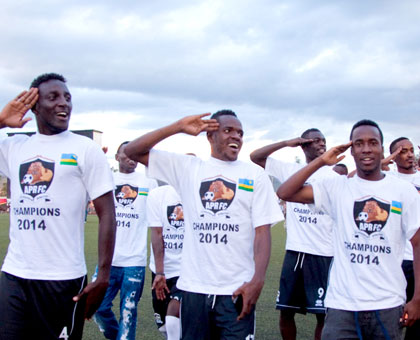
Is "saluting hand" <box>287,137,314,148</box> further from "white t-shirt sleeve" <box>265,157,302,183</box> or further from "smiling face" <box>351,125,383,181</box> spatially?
"smiling face" <box>351,125,383,181</box>

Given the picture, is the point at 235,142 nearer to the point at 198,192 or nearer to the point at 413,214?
the point at 198,192

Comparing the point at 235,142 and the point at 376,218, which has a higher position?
the point at 235,142

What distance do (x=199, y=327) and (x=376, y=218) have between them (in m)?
1.71

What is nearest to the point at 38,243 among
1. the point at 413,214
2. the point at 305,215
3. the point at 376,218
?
the point at 376,218

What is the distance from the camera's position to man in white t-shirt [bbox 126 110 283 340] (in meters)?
4.52

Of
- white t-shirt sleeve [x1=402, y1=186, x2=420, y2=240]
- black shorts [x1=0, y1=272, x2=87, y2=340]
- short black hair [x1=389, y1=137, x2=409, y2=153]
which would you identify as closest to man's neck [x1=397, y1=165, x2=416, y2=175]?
short black hair [x1=389, y1=137, x2=409, y2=153]

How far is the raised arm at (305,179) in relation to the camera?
4863 millimetres

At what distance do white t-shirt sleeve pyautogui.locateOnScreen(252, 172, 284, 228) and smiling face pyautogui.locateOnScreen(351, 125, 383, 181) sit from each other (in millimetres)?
789

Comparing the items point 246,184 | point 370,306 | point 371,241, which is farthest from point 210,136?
point 370,306

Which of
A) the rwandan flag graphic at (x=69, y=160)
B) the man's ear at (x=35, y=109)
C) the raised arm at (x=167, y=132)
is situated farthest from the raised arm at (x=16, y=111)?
the raised arm at (x=167, y=132)

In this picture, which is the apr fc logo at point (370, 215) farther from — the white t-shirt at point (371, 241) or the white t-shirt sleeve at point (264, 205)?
the white t-shirt sleeve at point (264, 205)

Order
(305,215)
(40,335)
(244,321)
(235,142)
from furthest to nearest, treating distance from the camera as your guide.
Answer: (305,215) → (235,142) → (244,321) → (40,335)

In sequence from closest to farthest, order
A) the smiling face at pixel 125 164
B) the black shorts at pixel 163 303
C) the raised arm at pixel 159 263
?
the raised arm at pixel 159 263
the black shorts at pixel 163 303
the smiling face at pixel 125 164

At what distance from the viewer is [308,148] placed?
7.43 m
